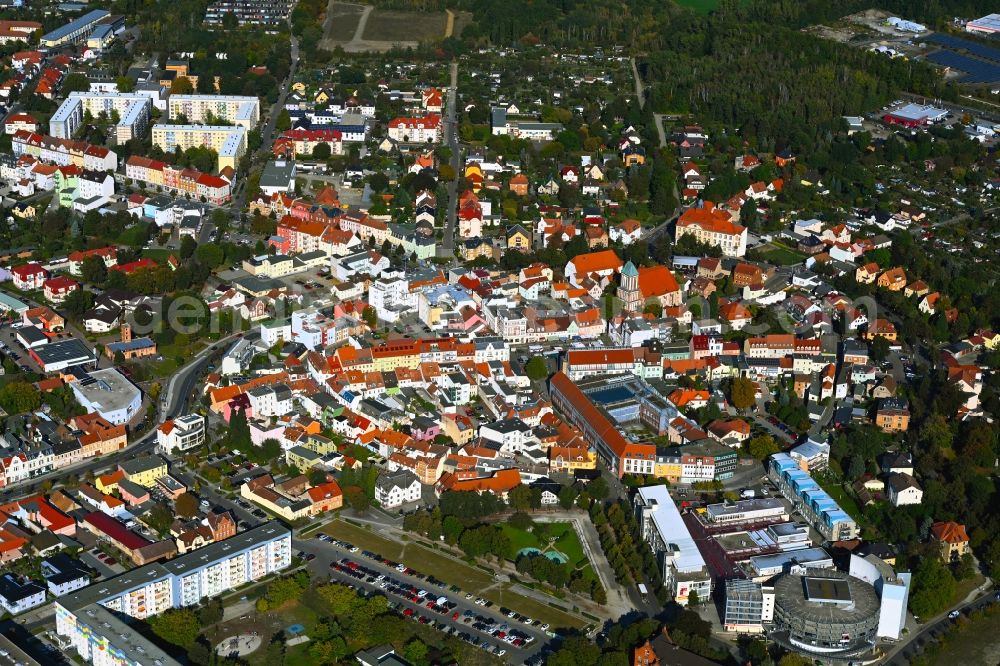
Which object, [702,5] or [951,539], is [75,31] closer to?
[702,5]

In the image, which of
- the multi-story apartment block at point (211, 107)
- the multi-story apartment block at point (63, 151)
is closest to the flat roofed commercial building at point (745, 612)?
the multi-story apartment block at point (63, 151)

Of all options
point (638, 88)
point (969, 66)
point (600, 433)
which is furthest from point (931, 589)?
point (969, 66)

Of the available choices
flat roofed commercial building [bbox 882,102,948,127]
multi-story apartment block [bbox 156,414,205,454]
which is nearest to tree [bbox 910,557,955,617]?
multi-story apartment block [bbox 156,414,205,454]

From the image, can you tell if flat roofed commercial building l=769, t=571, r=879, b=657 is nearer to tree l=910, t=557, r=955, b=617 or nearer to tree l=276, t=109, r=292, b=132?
tree l=910, t=557, r=955, b=617

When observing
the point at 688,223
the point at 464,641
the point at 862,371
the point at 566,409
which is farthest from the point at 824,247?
the point at 464,641

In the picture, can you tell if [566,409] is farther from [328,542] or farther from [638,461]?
[328,542]

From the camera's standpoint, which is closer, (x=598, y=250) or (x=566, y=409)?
(x=566, y=409)
